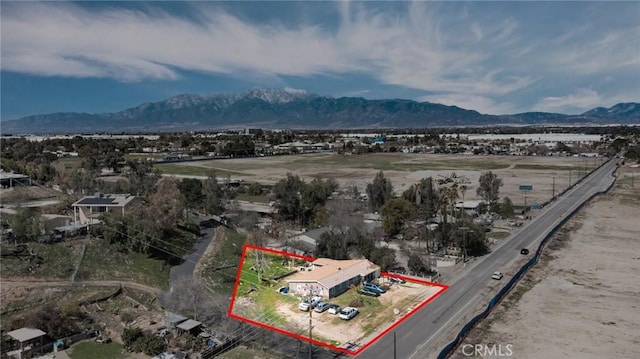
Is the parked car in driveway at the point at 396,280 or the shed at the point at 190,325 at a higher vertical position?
A: the parked car in driveway at the point at 396,280

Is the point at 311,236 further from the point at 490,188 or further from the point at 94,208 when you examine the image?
the point at 490,188

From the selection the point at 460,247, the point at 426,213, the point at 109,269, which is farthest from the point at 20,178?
the point at 460,247

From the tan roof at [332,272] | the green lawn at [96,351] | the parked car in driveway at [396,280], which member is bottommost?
the green lawn at [96,351]

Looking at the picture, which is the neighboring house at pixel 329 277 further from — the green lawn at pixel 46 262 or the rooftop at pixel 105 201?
the rooftop at pixel 105 201

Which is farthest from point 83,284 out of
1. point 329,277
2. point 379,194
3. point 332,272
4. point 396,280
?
point 379,194

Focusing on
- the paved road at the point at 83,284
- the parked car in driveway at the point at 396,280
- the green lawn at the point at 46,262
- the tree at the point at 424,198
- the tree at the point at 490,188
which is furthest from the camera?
the tree at the point at 490,188

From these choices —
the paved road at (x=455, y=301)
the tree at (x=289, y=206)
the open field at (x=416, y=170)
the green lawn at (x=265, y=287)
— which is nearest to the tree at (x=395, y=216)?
the paved road at (x=455, y=301)

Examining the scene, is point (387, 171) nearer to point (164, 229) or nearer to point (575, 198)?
point (575, 198)
